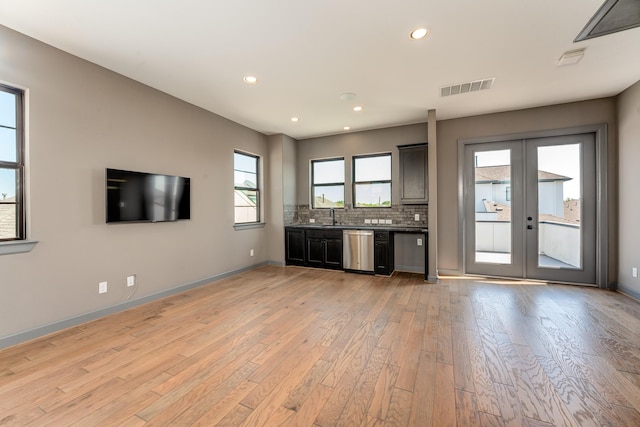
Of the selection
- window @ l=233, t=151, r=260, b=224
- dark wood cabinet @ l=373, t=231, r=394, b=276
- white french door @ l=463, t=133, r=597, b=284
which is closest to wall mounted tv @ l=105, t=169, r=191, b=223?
window @ l=233, t=151, r=260, b=224

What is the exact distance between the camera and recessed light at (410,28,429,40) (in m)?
2.55

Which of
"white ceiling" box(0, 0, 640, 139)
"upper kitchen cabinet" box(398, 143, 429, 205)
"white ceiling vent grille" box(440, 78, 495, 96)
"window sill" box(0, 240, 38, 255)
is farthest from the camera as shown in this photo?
"upper kitchen cabinet" box(398, 143, 429, 205)

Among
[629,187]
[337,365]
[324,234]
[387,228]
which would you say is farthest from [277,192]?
[629,187]

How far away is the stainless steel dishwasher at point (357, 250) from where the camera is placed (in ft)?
17.1

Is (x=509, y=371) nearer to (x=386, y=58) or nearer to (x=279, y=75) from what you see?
(x=386, y=58)

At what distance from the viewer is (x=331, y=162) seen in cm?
636

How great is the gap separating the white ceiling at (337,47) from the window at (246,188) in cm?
142

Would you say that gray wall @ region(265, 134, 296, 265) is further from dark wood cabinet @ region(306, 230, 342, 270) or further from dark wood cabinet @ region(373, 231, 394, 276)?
dark wood cabinet @ region(373, 231, 394, 276)

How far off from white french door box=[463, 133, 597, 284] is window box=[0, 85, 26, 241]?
6050 millimetres

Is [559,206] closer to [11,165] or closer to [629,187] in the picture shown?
[629,187]

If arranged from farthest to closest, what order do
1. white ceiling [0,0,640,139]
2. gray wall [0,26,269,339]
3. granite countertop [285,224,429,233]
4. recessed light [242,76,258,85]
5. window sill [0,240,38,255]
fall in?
granite countertop [285,224,429,233], recessed light [242,76,258,85], gray wall [0,26,269,339], window sill [0,240,38,255], white ceiling [0,0,640,139]

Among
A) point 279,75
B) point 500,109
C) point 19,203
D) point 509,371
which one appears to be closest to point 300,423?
point 509,371

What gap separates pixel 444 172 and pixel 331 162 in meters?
2.46

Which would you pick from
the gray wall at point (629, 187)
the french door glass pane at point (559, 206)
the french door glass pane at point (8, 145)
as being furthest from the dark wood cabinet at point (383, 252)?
the french door glass pane at point (8, 145)
